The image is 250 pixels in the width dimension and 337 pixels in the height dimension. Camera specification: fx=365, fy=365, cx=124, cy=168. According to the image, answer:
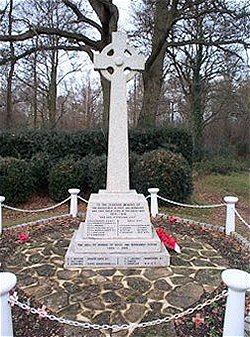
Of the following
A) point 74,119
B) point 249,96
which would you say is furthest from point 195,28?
point 74,119

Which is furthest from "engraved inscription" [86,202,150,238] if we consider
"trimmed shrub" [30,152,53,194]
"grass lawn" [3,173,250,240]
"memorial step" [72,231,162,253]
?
"trimmed shrub" [30,152,53,194]

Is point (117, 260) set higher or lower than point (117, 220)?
lower

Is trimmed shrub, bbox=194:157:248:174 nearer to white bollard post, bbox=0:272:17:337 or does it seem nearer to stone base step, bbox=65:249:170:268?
stone base step, bbox=65:249:170:268

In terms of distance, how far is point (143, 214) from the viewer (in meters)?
5.46

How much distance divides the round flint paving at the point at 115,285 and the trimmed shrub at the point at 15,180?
480cm

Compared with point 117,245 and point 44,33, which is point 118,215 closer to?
point 117,245

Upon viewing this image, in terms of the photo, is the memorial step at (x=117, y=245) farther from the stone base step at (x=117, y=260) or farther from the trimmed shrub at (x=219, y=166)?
the trimmed shrub at (x=219, y=166)

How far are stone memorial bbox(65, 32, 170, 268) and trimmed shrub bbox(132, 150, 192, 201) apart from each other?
3818 millimetres

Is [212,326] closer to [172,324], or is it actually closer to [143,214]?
[172,324]

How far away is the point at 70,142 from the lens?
11852 mm

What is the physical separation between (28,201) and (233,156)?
38.8ft

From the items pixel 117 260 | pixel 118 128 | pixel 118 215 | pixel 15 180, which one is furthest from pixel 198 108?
pixel 117 260

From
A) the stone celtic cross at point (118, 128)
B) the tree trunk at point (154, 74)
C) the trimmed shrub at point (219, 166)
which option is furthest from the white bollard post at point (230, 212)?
the trimmed shrub at point (219, 166)

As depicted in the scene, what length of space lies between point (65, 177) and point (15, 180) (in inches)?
55.5
